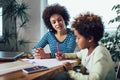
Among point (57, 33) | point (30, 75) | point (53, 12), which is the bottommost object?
point (30, 75)

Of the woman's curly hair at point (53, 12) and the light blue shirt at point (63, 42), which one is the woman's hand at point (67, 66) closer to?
the light blue shirt at point (63, 42)

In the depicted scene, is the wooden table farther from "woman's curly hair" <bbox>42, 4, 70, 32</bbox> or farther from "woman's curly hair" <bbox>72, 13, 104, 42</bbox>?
"woman's curly hair" <bbox>42, 4, 70, 32</bbox>

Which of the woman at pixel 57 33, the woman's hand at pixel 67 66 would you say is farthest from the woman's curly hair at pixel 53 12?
the woman's hand at pixel 67 66

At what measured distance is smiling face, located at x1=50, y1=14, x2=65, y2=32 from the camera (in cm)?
230

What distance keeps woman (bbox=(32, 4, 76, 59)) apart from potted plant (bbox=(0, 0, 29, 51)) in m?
1.37

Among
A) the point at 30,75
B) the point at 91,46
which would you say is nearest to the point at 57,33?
the point at 91,46

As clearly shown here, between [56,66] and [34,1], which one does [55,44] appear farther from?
[34,1]

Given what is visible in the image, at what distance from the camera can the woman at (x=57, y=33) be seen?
2246 mm

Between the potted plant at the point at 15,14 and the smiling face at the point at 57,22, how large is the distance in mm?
1528

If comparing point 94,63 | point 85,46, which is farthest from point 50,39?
point 94,63

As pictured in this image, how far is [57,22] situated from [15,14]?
170cm


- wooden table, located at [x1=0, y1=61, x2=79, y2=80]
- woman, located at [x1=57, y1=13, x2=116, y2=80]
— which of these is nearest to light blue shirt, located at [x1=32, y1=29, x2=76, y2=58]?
woman, located at [x1=57, y1=13, x2=116, y2=80]

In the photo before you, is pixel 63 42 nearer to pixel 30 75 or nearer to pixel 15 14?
pixel 30 75

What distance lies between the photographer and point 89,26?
4.58 ft
